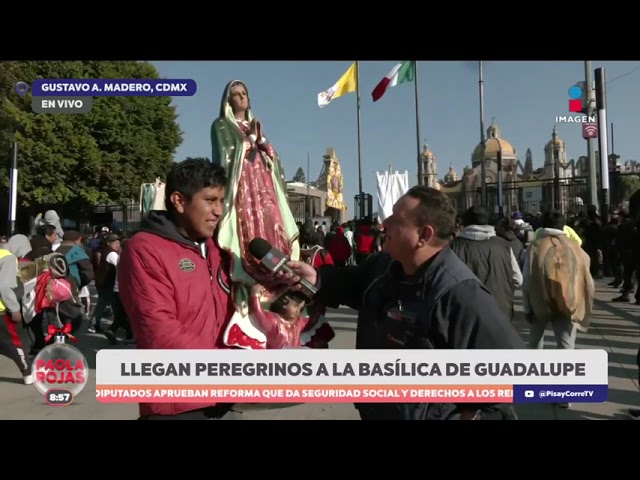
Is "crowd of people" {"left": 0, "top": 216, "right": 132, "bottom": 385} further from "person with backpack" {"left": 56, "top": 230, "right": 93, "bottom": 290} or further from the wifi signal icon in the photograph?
the wifi signal icon

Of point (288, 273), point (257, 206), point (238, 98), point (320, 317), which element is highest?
point (238, 98)

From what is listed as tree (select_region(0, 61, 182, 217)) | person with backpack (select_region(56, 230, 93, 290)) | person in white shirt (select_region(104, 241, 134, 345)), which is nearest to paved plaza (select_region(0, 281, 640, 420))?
person with backpack (select_region(56, 230, 93, 290))

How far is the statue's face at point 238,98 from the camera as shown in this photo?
126 inches

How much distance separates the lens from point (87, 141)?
3.45 metres

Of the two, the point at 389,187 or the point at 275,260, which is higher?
the point at 389,187

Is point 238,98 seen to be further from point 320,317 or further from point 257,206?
point 320,317

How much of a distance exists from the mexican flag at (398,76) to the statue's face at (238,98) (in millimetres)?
701

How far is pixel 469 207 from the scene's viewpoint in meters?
4.14

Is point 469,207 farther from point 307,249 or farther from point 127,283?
point 127,283

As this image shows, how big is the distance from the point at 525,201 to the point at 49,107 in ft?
10.9

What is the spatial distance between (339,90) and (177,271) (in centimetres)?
145

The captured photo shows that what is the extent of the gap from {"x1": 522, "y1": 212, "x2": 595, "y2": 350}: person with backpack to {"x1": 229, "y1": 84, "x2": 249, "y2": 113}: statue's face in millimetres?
2161

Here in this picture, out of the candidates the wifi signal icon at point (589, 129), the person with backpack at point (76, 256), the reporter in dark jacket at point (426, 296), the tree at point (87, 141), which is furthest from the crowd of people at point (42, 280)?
the wifi signal icon at point (589, 129)

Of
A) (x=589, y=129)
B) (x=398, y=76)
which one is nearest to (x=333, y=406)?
(x=398, y=76)
